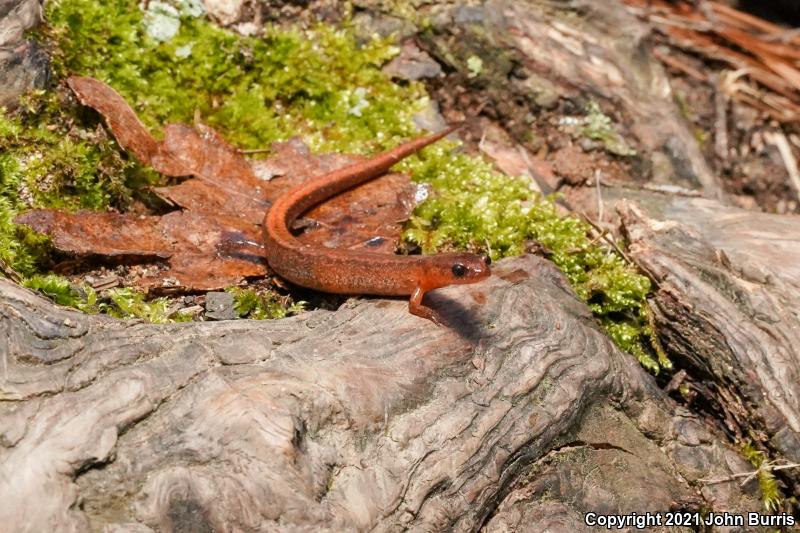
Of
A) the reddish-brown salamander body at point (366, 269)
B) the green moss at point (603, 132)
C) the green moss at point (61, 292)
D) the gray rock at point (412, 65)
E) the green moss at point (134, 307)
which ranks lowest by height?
the green moss at point (134, 307)

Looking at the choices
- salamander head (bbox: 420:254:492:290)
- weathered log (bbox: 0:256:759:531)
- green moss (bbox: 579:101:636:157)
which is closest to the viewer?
weathered log (bbox: 0:256:759:531)

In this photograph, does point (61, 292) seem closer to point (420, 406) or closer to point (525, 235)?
point (420, 406)

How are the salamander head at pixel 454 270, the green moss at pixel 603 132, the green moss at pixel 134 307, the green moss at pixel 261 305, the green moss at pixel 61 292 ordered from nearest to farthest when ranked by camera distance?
1. the green moss at pixel 61 292
2. the green moss at pixel 134 307
3. the salamander head at pixel 454 270
4. the green moss at pixel 261 305
5. the green moss at pixel 603 132

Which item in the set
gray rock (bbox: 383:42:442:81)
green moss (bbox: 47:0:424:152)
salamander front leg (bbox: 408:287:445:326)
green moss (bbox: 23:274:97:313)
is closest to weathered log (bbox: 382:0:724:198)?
gray rock (bbox: 383:42:442:81)

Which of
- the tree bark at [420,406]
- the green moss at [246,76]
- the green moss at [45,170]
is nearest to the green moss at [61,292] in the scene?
the green moss at [45,170]

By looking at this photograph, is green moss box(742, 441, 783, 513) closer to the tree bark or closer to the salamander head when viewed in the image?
the tree bark

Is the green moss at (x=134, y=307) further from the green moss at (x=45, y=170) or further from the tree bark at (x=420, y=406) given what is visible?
the tree bark at (x=420, y=406)

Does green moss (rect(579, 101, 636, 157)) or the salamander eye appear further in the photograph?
green moss (rect(579, 101, 636, 157))
